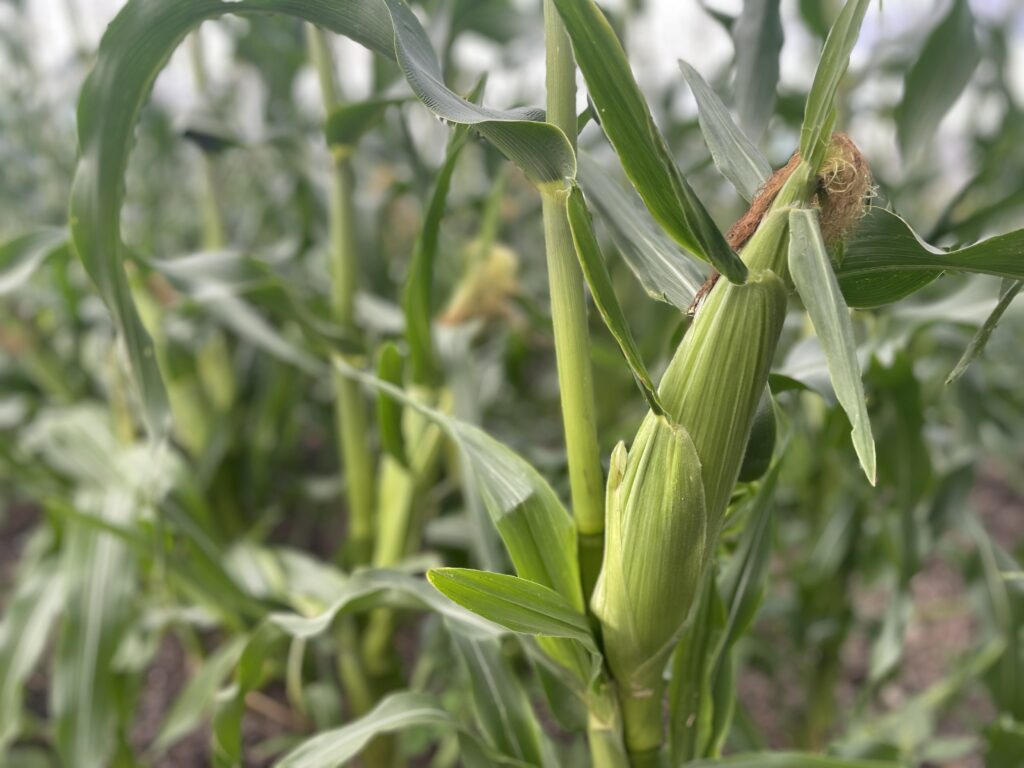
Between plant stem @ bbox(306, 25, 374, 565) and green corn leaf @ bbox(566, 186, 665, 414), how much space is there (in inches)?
18.0

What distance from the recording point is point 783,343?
85 cm

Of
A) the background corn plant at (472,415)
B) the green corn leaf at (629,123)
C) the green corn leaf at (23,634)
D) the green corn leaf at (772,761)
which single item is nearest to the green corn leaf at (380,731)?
the background corn plant at (472,415)

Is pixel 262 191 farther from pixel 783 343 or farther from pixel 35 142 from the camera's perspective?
pixel 783 343

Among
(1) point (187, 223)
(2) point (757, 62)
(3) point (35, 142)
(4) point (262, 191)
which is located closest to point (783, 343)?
(2) point (757, 62)

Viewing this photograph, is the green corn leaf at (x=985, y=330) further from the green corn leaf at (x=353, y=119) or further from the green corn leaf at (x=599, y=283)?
the green corn leaf at (x=353, y=119)

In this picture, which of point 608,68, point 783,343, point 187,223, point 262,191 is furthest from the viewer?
point 187,223

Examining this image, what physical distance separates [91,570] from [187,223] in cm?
118

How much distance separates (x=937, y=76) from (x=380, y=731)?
0.62 metres

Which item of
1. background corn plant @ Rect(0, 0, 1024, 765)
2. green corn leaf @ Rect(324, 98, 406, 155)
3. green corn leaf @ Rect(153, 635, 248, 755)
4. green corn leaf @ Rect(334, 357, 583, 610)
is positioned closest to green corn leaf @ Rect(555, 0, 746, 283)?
background corn plant @ Rect(0, 0, 1024, 765)

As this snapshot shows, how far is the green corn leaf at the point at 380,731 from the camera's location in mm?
456

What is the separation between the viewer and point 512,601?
1.18 ft

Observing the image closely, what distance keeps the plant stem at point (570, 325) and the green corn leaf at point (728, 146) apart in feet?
0.19

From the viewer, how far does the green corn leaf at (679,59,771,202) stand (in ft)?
1.19

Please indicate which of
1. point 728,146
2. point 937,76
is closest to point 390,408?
point 728,146
